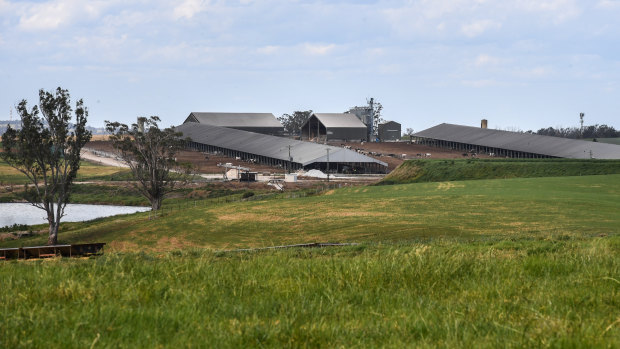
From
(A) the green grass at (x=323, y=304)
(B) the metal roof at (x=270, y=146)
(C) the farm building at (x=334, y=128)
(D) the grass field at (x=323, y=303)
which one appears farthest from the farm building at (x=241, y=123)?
(A) the green grass at (x=323, y=304)

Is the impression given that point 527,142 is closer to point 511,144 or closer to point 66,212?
point 511,144

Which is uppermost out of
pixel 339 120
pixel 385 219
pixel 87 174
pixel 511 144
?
pixel 339 120

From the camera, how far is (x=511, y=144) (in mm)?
135375

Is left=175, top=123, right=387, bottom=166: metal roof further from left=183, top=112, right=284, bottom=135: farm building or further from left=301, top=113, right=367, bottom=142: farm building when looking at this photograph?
left=301, top=113, right=367, bottom=142: farm building

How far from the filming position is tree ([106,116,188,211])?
70.2 m

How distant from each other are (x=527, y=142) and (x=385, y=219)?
94358 millimetres

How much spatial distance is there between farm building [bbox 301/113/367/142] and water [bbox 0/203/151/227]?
90.3m

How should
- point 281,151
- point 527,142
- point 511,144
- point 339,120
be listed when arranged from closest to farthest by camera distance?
1. point 527,142
2. point 281,151
3. point 511,144
4. point 339,120

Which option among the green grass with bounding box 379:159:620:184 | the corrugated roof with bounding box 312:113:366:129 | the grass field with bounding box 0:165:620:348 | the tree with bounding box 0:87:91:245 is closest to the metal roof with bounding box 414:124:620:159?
the corrugated roof with bounding box 312:113:366:129

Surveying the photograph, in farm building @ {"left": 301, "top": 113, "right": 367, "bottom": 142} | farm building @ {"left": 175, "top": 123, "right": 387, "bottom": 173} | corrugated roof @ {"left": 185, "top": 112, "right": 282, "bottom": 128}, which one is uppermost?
corrugated roof @ {"left": 185, "top": 112, "right": 282, "bottom": 128}

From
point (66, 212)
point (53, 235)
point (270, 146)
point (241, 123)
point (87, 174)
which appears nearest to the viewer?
point (53, 235)

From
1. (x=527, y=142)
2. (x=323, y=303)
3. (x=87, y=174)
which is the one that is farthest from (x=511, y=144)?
(x=323, y=303)

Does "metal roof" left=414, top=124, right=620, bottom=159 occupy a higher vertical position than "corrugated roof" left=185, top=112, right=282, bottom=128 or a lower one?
lower

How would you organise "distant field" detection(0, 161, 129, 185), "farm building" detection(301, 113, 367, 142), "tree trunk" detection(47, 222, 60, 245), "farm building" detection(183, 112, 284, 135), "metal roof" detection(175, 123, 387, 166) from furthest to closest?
"farm building" detection(183, 112, 284, 135), "farm building" detection(301, 113, 367, 142), "distant field" detection(0, 161, 129, 185), "metal roof" detection(175, 123, 387, 166), "tree trunk" detection(47, 222, 60, 245)
